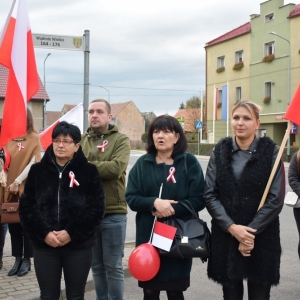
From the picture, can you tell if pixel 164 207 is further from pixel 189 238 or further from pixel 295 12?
pixel 295 12

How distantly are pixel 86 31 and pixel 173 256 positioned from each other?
4443 millimetres

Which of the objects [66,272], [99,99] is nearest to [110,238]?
[66,272]

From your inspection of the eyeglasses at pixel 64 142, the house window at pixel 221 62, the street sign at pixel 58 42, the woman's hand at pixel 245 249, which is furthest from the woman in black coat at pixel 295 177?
the house window at pixel 221 62

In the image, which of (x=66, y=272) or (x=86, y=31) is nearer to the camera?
(x=66, y=272)

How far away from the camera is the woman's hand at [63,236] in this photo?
3.35m

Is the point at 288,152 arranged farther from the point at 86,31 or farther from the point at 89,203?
the point at 89,203

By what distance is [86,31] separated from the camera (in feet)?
22.2

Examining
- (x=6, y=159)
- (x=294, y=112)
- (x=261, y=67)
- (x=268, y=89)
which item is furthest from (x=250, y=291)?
(x=261, y=67)

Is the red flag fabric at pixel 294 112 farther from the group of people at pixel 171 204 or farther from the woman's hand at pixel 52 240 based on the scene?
the woman's hand at pixel 52 240

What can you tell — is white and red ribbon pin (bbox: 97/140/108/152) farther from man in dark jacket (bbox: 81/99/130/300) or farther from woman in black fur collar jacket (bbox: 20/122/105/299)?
woman in black fur collar jacket (bbox: 20/122/105/299)

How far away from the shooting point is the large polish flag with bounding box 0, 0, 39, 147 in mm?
4402

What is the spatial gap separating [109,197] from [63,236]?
30.6 inches

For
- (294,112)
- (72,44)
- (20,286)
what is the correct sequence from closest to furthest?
(294,112) → (20,286) → (72,44)

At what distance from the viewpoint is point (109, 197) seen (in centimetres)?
404
